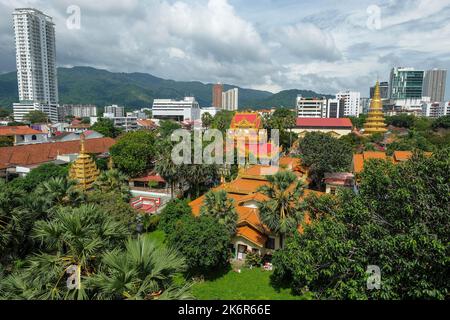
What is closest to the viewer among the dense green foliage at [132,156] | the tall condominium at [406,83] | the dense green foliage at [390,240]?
the dense green foliage at [390,240]

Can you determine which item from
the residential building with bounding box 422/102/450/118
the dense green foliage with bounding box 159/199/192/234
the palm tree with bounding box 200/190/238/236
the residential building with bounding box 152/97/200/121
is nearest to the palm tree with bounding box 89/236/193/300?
the palm tree with bounding box 200/190/238/236

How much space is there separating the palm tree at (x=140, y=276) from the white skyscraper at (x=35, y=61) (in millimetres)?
141500

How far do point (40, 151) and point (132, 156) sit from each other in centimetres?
1795

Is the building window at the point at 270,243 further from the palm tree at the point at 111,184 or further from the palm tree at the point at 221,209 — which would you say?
the palm tree at the point at 111,184

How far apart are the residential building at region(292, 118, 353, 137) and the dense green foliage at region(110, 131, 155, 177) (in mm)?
49830

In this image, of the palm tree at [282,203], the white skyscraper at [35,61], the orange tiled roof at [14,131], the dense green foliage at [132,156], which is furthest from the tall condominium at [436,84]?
the white skyscraper at [35,61]

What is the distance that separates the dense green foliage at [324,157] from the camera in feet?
106

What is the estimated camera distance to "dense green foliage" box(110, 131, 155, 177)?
133 ft

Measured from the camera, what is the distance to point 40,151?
154ft

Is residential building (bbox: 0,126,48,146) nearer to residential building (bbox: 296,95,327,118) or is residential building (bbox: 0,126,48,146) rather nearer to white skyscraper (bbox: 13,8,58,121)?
white skyscraper (bbox: 13,8,58,121)

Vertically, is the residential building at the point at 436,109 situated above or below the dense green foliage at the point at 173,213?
above

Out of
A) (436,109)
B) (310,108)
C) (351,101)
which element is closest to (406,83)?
(436,109)
